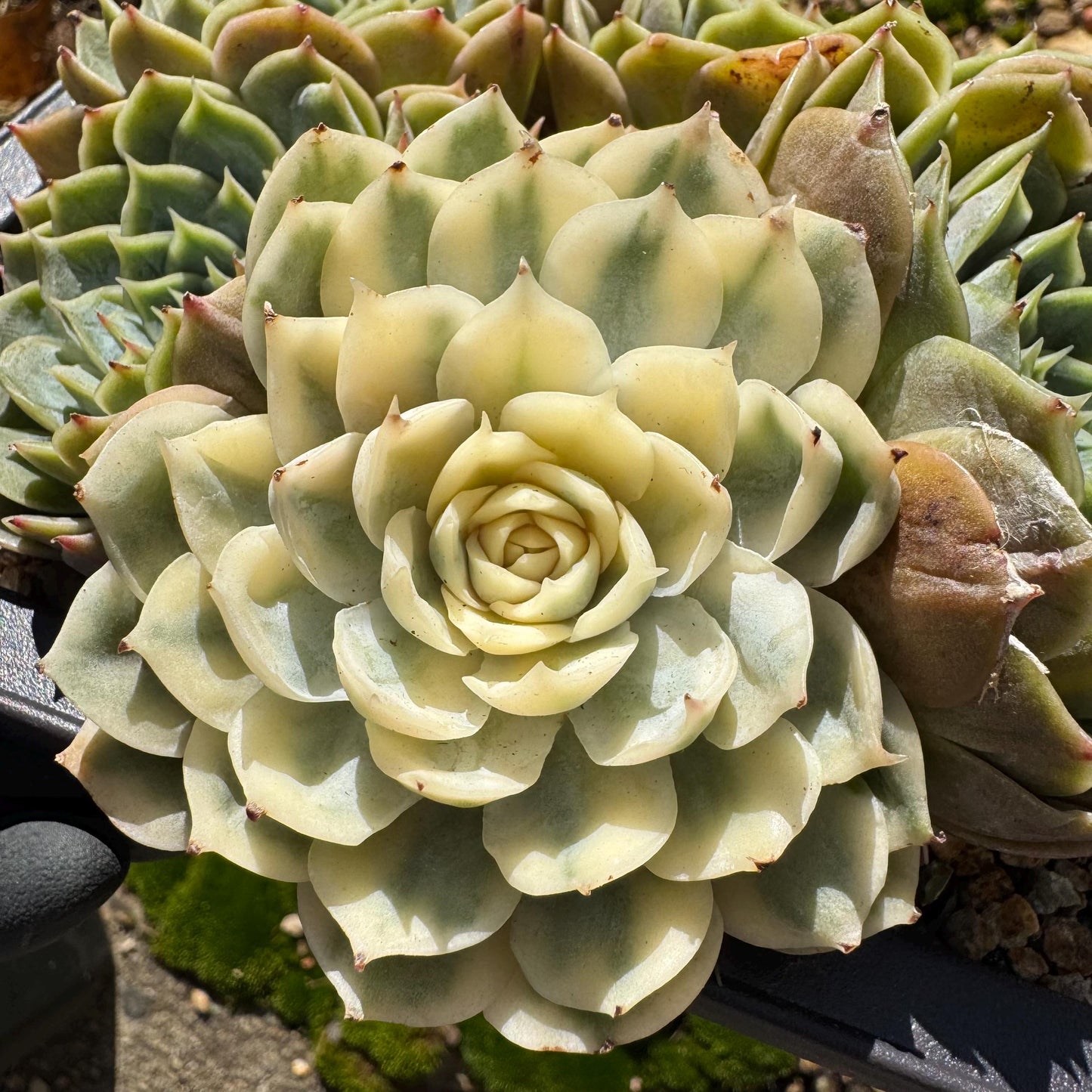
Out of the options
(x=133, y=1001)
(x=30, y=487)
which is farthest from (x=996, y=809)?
(x=133, y=1001)

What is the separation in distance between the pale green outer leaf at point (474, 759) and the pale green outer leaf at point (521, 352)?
0.64 feet

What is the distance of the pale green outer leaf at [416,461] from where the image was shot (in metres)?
0.61

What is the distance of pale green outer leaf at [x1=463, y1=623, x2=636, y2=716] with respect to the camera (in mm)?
606

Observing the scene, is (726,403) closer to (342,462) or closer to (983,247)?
(342,462)

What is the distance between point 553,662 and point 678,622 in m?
0.08

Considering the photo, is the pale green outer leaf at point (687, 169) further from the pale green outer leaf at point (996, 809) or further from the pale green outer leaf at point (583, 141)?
the pale green outer leaf at point (996, 809)

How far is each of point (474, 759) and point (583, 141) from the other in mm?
419

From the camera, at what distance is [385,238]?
0.67 metres

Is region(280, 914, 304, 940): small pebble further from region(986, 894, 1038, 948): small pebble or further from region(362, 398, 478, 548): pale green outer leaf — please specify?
region(362, 398, 478, 548): pale green outer leaf

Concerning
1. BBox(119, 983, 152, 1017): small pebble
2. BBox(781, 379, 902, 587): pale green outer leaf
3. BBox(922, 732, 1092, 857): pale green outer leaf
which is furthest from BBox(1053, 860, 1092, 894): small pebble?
BBox(119, 983, 152, 1017): small pebble

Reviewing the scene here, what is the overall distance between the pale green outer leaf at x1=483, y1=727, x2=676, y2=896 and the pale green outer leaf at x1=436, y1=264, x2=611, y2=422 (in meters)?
0.22

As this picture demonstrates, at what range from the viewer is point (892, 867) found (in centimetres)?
75

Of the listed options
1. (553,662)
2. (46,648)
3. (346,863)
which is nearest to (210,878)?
(46,648)

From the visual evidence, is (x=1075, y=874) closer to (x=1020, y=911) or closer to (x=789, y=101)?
(x=1020, y=911)
